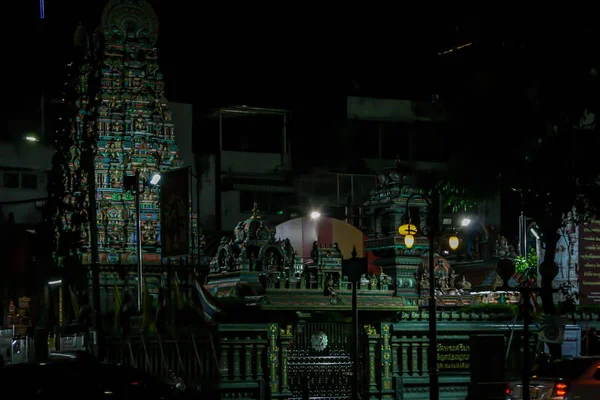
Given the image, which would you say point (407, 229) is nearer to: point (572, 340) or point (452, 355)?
point (452, 355)

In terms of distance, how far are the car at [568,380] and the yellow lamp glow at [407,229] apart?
28.7 feet

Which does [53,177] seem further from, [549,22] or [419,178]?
[549,22]

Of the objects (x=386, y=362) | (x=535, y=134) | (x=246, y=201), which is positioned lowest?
(x=386, y=362)

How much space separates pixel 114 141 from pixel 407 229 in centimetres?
1721

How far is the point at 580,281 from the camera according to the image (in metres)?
29.5

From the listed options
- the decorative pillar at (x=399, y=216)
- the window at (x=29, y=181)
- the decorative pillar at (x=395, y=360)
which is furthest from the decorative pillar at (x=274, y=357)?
the window at (x=29, y=181)

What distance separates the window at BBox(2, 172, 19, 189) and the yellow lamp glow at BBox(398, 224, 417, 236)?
2467 cm

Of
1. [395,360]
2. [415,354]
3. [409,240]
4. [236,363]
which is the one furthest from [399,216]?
[236,363]

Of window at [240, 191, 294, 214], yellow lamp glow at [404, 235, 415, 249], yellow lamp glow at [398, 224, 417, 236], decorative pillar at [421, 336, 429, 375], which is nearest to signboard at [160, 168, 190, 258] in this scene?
yellow lamp glow at [398, 224, 417, 236]

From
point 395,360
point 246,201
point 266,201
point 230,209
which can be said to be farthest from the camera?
point 266,201

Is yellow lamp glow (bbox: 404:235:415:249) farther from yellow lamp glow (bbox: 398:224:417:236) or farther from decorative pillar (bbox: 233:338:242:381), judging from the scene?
decorative pillar (bbox: 233:338:242:381)

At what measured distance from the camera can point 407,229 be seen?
93.6 feet

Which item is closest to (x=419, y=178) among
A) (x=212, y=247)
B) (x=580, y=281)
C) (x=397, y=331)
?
(x=397, y=331)

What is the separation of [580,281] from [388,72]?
28.3 meters
